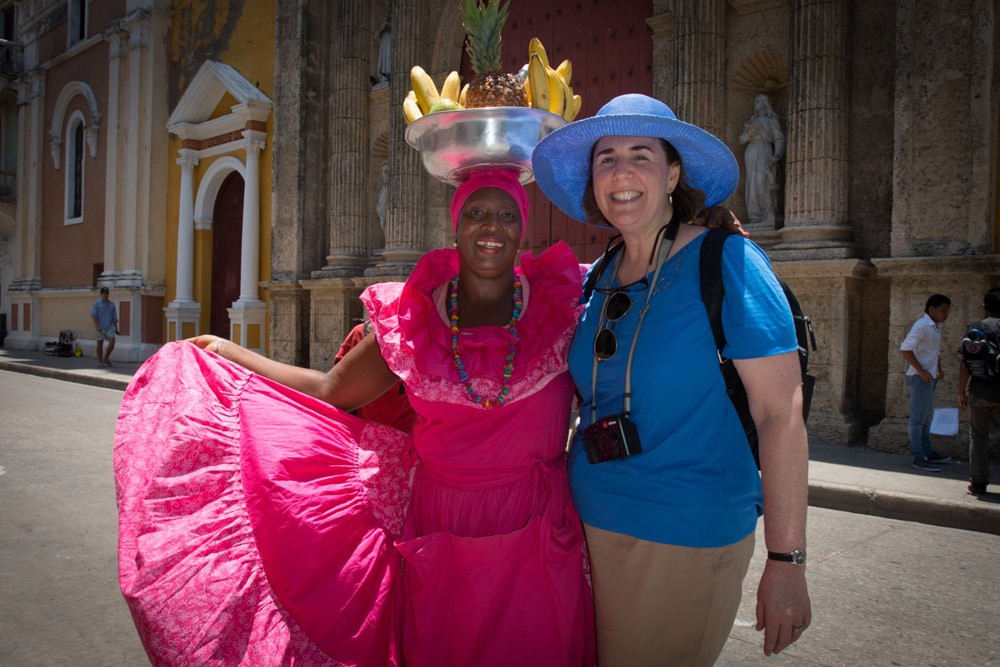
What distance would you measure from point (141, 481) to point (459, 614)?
1.07 metres

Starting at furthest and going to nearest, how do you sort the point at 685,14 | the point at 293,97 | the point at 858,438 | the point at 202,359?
the point at 293,97, the point at 685,14, the point at 858,438, the point at 202,359

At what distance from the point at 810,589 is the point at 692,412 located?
8.55ft

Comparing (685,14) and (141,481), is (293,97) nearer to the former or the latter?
(685,14)

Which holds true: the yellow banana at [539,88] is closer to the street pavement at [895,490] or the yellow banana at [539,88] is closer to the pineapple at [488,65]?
the pineapple at [488,65]

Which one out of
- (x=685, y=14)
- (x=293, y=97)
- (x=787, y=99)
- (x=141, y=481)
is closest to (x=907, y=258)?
(x=787, y=99)

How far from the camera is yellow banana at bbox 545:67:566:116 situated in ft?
7.70

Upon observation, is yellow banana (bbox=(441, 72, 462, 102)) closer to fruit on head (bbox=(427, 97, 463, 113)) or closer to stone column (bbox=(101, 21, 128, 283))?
fruit on head (bbox=(427, 97, 463, 113))

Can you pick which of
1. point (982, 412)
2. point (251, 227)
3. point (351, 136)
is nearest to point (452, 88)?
point (982, 412)

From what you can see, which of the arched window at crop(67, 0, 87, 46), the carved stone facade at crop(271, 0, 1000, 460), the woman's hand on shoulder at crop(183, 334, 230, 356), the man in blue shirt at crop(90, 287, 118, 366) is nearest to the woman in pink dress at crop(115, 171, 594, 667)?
the woman's hand on shoulder at crop(183, 334, 230, 356)

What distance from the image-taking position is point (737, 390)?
→ 66.8 inches

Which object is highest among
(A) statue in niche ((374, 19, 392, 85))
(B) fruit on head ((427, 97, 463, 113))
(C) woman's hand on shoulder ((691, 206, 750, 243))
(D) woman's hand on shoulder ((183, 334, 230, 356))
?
(A) statue in niche ((374, 19, 392, 85))

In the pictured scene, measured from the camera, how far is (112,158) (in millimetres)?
18188

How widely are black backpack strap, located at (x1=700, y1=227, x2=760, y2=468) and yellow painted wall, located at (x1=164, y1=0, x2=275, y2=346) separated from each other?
13525 mm

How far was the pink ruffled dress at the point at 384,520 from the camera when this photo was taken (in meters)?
2.01
